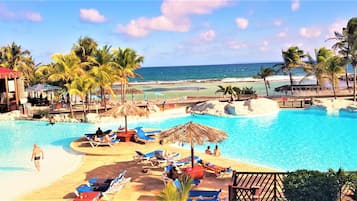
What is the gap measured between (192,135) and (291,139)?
10093 millimetres

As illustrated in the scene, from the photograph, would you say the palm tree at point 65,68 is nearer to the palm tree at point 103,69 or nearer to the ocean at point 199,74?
Result: the palm tree at point 103,69

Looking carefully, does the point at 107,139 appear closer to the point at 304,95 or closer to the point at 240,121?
the point at 240,121

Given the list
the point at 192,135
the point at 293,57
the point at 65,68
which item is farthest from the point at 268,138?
the point at 293,57

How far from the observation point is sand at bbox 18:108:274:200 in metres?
10.0

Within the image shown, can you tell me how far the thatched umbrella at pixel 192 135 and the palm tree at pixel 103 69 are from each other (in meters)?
16.0

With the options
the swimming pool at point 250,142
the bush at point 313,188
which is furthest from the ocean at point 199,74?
the bush at point 313,188

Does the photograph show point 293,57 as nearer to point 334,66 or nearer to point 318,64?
point 318,64

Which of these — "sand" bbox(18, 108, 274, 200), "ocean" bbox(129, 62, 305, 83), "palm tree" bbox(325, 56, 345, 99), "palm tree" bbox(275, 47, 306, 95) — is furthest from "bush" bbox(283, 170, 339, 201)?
"ocean" bbox(129, 62, 305, 83)

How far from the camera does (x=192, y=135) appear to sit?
1108cm

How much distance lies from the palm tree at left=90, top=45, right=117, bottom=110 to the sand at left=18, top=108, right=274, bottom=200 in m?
10.2

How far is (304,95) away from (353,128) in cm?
1416

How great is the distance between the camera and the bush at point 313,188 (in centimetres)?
774

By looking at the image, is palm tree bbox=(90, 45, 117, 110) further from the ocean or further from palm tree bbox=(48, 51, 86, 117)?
the ocean

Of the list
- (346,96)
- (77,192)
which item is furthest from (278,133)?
(346,96)
